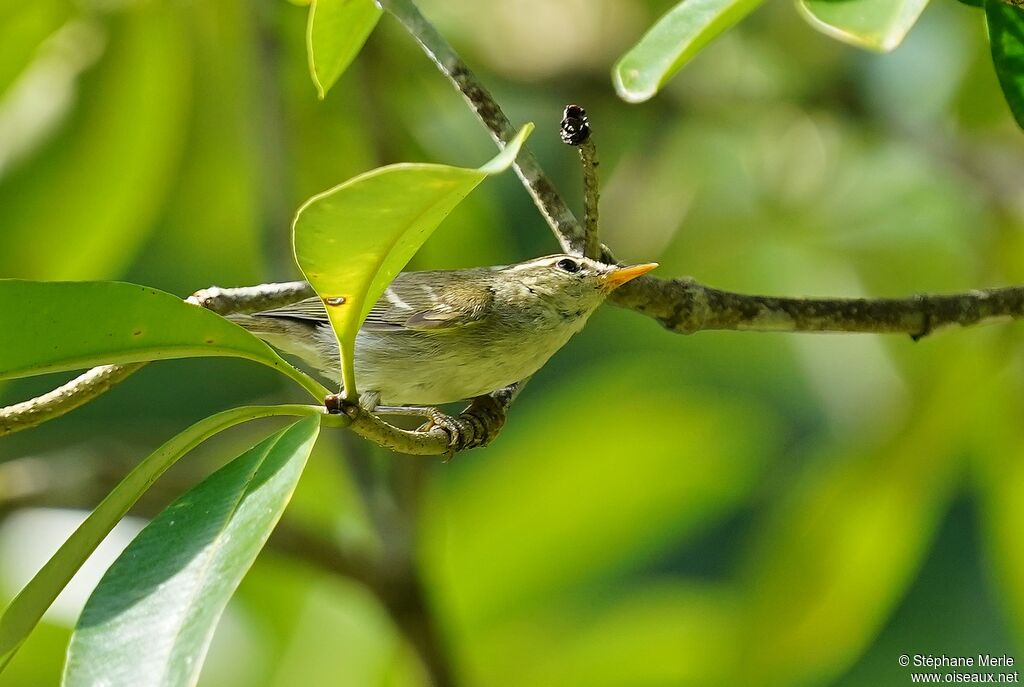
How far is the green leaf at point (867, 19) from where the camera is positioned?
1.69m

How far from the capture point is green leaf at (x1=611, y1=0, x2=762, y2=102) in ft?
5.87

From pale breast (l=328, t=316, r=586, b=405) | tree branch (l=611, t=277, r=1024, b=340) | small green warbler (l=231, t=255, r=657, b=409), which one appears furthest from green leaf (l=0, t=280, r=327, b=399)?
pale breast (l=328, t=316, r=586, b=405)

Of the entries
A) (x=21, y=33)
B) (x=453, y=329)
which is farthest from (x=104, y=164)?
(x=453, y=329)

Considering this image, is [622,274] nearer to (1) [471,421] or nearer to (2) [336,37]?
(1) [471,421]

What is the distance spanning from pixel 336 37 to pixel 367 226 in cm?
49

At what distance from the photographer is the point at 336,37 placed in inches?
80.4

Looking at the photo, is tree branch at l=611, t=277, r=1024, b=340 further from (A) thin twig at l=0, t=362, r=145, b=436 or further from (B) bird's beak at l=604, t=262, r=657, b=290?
(A) thin twig at l=0, t=362, r=145, b=436

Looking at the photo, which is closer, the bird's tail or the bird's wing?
the bird's wing

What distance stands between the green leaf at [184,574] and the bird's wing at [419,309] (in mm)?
1427

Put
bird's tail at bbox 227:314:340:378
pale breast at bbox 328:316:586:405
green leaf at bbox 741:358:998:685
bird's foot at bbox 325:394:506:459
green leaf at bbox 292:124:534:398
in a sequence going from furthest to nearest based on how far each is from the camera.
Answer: green leaf at bbox 741:358:998:685 → bird's tail at bbox 227:314:340:378 → pale breast at bbox 328:316:586:405 → bird's foot at bbox 325:394:506:459 → green leaf at bbox 292:124:534:398

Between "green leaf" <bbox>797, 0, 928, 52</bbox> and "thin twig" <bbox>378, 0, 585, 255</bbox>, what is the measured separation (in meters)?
0.53

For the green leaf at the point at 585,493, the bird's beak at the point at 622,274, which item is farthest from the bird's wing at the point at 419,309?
the green leaf at the point at 585,493

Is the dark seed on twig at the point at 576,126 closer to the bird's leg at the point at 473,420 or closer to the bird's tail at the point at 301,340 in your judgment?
the bird's leg at the point at 473,420

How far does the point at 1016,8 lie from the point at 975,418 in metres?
2.12
